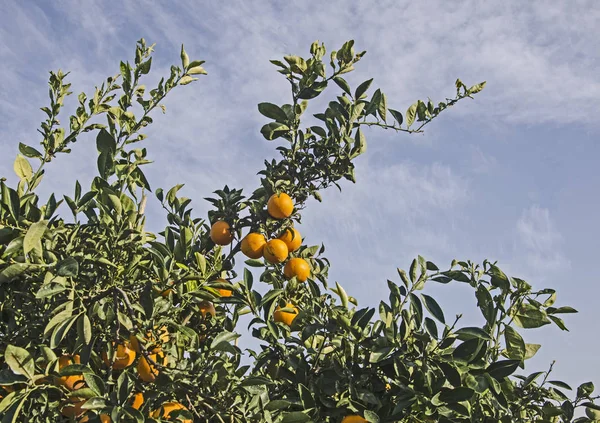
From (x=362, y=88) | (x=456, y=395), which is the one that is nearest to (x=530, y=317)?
(x=456, y=395)

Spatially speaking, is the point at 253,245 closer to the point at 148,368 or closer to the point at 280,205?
the point at 280,205

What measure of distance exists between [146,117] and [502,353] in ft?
6.00

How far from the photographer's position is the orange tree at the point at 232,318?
203 cm

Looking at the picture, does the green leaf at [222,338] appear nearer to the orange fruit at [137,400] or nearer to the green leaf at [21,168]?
the orange fruit at [137,400]

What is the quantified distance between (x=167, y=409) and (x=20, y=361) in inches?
20.7

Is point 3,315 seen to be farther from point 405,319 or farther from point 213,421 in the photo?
point 405,319

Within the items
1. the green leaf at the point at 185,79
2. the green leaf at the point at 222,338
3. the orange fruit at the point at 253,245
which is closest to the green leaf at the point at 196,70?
the green leaf at the point at 185,79

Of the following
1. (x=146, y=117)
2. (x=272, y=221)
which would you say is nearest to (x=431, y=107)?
(x=272, y=221)

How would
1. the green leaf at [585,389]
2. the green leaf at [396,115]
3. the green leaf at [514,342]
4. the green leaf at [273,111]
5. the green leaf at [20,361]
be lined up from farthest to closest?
1. the green leaf at [396,115]
2. the green leaf at [273,111]
3. the green leaf at [585,389]
4. the green leaf at [514,342]
5. the green leaf at [20,361]

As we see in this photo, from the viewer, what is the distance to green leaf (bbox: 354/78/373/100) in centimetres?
269

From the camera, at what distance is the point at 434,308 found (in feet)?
7.34

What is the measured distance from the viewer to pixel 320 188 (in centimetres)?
274

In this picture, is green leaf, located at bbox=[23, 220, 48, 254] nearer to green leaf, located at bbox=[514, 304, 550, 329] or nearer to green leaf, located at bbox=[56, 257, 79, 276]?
green leaf, located at bbox=[56, 257, 79, 276]

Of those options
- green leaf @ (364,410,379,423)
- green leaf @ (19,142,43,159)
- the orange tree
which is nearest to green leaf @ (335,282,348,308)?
the orange tree
